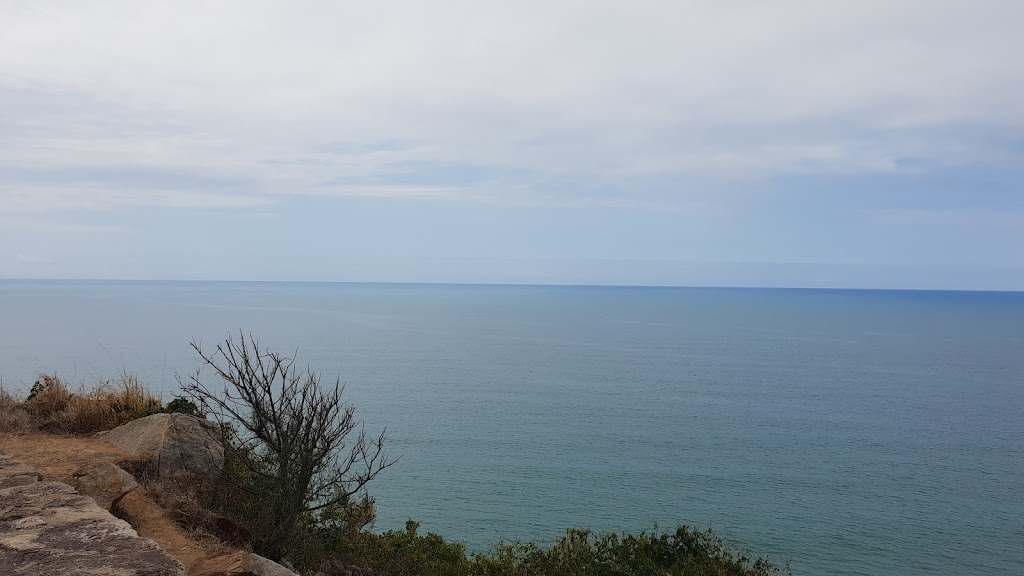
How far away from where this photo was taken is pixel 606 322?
632ft

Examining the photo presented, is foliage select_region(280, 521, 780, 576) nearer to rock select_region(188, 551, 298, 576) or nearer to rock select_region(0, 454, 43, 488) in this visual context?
rock select_region(0, 454, 43, 488)

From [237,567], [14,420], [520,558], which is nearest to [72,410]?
[14,420]

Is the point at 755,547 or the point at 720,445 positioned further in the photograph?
the point at 720,445

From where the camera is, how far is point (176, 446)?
559 inches

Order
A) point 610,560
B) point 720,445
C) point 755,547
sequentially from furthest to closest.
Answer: point 720,445
point 755,547
point 610,560

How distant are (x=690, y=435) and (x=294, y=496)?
158 ft

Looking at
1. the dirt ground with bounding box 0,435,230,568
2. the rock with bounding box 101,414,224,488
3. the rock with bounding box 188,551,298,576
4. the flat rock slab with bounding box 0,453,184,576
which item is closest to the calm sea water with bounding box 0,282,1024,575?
the rock with bounding box 101,414,224,488

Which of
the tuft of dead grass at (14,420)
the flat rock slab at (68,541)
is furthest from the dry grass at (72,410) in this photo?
the flat rock slab at (68,541)

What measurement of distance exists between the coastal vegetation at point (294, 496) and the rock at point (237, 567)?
2492mm

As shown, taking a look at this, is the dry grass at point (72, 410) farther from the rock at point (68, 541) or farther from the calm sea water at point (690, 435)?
the calm sea water at point (690, 435)

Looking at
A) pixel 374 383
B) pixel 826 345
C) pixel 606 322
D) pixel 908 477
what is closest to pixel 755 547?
pixel 908 477

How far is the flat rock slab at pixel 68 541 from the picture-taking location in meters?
7.83

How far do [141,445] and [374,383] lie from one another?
62895 mm

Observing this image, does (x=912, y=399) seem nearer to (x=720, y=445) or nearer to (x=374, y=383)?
(x=720, y=445)
